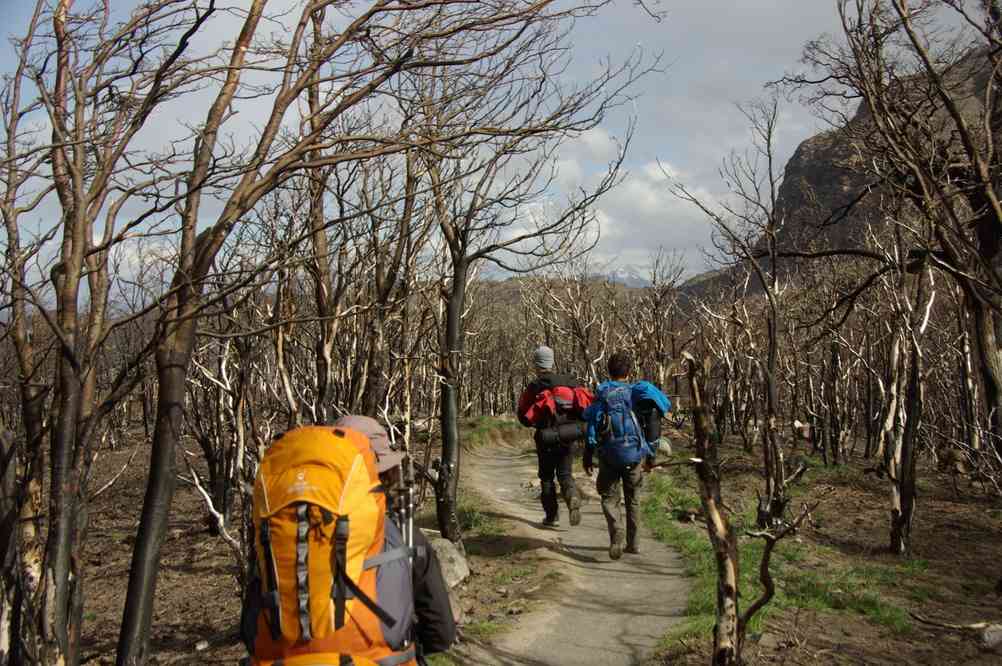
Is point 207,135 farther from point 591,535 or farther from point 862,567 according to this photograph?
point 862,567

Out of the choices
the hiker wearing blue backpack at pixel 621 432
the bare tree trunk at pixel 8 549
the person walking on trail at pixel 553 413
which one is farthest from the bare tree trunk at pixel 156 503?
the person walking on trail at pixel 553 413

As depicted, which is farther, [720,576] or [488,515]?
[488,515]

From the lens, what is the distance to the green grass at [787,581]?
19.5ft

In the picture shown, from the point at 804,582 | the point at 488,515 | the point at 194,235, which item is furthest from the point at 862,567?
the point at 194,235

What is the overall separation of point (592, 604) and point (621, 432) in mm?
1533

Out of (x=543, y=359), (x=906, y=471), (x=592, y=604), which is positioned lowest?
(x=592, y=604)

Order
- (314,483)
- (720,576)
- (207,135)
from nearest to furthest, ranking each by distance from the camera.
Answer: (314,483) < (720,576) < (207,135)

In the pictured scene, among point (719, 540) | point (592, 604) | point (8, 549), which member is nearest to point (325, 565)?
point (719, 540)

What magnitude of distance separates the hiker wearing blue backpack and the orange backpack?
185 inches

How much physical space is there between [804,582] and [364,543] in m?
5.23

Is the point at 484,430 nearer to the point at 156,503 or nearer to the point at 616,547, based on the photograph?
the point at 616,547

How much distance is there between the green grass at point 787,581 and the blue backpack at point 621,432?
3.66 feet

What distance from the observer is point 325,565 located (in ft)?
8.94

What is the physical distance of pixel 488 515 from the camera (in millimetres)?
9977
